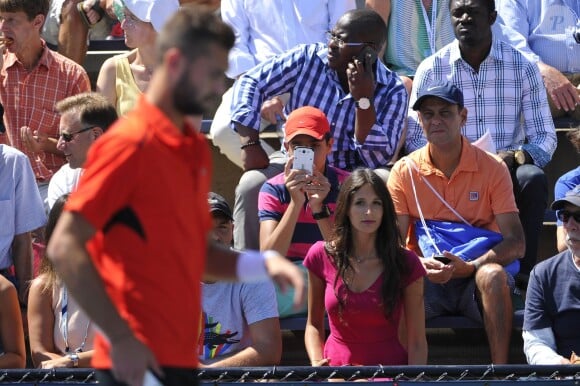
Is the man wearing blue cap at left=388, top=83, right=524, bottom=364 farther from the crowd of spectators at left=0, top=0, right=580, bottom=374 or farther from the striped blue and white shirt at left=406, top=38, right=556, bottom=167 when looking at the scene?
the striped blue and white shirt at left=406, top=38, right=556, bottom=167

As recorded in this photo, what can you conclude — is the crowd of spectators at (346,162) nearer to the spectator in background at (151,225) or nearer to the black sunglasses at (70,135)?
the black sunglasses at (70,135)

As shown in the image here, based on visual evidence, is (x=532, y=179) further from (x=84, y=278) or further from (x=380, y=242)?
(x=84, y=278)

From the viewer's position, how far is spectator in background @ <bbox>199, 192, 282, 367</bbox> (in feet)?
17.6

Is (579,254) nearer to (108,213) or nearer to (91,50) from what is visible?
(108,213)

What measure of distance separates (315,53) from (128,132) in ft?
12.7

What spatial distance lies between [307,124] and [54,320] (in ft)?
5.19

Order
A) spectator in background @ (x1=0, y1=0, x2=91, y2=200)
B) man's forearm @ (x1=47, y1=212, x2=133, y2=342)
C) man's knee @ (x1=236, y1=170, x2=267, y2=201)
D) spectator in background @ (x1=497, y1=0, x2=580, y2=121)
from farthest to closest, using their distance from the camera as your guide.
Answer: spectator in background @ (x1=497, y1=0, x2=580, y2=121), spectator in background @ (x1=0, y1=0, x2=91, y2=200), man's knee @ (x1=236, y1=170, x2=267, y2=201), man's forearm @ (x1=47, y1=212, x2=133, y2=342)

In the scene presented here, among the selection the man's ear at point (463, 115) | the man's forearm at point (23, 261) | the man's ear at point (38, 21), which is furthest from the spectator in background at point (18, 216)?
the man's ear at point (463, 115)

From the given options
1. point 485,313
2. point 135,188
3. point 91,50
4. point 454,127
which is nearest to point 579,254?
point 485,313

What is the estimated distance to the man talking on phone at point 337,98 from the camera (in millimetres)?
6355

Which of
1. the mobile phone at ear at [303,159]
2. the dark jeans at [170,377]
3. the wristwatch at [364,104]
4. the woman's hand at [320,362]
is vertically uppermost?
the wristwatch at [364,104]

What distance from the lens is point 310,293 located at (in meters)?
5.56

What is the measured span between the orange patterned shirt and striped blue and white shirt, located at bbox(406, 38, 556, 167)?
81.9 inches

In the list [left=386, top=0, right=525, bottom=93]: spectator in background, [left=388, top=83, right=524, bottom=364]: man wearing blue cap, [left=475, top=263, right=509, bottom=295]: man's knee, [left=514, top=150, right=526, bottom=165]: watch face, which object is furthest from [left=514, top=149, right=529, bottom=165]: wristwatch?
[left=386, top=0, right=525, bottom=93]: spectator in background
